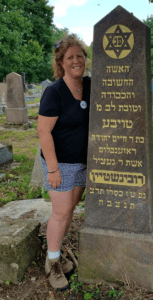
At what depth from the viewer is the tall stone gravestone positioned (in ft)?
6.97

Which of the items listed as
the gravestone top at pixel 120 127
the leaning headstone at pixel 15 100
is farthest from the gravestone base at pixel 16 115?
the gravestone top at pixel 120 127

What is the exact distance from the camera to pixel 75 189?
250 centimetres

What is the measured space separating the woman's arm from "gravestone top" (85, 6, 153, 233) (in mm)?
268

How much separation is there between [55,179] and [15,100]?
9.33 metres

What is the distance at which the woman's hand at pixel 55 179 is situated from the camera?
2307 millimetres

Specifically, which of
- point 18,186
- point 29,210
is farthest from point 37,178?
point 29,210

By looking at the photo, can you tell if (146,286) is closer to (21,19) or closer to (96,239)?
(96,239)

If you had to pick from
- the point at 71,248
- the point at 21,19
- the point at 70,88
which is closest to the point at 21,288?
the point at 71,248

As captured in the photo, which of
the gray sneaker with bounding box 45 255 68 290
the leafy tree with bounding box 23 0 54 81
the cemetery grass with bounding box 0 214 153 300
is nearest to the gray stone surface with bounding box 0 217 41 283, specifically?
the cemetery grass with bounding box 0 214 153 300

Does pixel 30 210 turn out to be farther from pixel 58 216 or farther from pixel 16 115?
pixel 16 115

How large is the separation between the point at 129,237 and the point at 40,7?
33.4 m

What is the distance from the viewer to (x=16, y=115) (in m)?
11.3

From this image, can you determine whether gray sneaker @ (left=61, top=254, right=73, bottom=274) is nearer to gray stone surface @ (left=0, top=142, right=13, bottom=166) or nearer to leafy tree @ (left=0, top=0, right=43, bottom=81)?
gray stone surface @ (left=0, top=142, right=13, bottom=166)

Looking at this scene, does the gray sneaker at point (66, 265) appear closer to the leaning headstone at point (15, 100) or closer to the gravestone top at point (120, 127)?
the gravestone top at point (120, 127)
